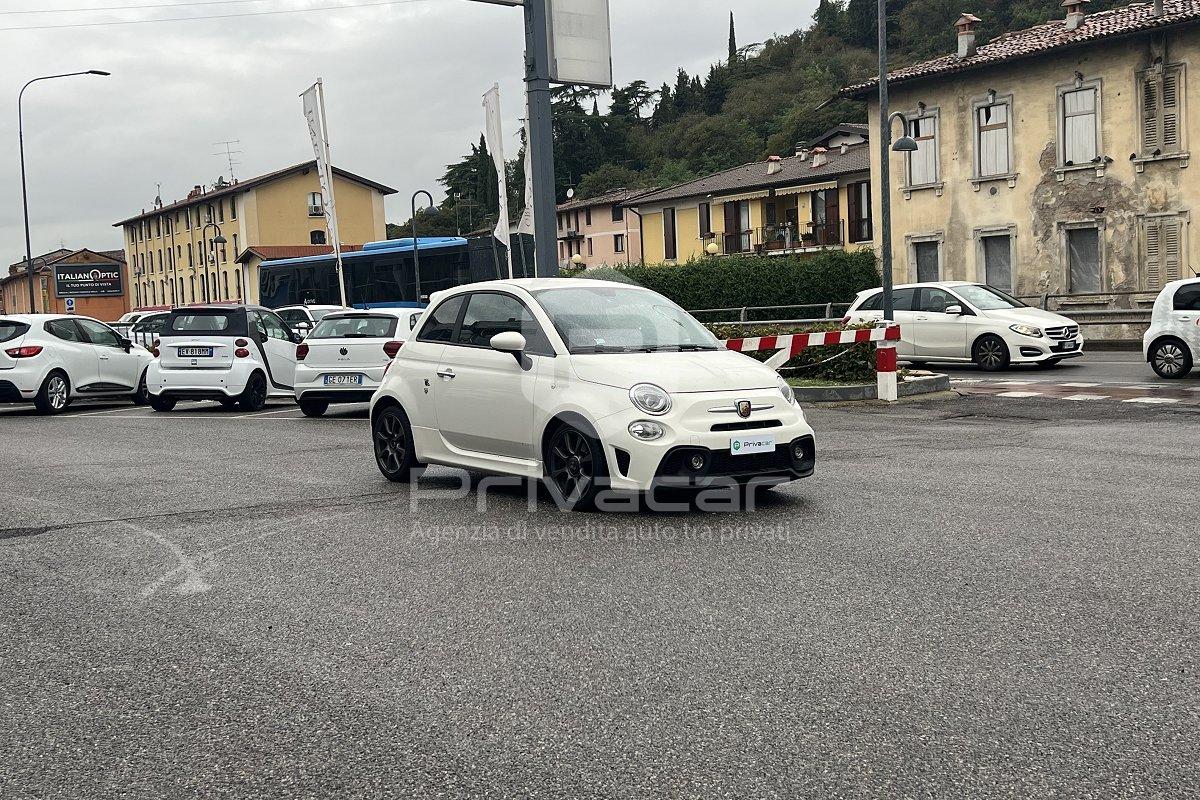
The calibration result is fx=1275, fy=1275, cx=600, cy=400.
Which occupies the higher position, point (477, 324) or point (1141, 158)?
point (1141, 158)

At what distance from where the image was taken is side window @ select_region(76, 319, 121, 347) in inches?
821

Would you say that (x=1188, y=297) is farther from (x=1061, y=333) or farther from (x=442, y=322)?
(x=442, y=322)

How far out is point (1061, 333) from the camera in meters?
22.1

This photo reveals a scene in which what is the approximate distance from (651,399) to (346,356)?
9737 millimetres

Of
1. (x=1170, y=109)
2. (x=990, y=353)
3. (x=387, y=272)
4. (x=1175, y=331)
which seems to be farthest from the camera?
(x=387, y=272)

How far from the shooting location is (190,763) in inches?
151

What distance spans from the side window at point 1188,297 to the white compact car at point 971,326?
136 inches

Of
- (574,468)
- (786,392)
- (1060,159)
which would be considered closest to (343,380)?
(574,468)

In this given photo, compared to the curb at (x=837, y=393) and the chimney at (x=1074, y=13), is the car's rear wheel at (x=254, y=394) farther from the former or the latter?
the chimney at (x=1074, y=13)

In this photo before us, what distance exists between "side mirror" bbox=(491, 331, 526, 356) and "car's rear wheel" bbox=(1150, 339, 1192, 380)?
13.7 meters

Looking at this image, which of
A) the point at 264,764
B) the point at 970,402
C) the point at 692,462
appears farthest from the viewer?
the point at 970,402

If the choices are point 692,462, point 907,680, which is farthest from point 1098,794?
point 692,462

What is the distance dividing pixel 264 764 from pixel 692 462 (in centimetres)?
435

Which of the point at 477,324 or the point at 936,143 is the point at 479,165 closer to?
the point at 936,143
